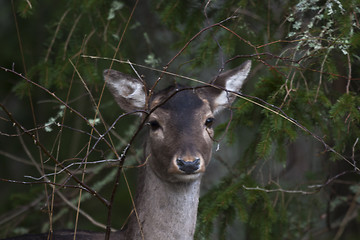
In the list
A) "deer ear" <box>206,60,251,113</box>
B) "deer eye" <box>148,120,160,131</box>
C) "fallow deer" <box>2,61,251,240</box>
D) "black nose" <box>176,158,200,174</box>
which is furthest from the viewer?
"deer ear" <box>206,60,251,113</box>

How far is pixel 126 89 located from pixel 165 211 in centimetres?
102

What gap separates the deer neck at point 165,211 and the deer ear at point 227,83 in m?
0.76

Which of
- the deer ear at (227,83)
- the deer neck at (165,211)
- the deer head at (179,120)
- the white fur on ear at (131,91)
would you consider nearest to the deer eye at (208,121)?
the deer head at (179,120)

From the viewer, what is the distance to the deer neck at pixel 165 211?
4.36 metres

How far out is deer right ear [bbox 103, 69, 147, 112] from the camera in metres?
4.59

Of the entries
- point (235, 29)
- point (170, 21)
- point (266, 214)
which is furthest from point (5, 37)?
point (266, 214)

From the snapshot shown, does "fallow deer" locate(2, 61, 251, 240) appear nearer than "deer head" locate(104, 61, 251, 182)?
No

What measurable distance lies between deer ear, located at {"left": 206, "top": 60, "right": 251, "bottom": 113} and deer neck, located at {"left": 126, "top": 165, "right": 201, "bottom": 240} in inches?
30.0

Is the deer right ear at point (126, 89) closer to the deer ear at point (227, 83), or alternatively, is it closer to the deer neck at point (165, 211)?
the deer ear at point (227, 83)

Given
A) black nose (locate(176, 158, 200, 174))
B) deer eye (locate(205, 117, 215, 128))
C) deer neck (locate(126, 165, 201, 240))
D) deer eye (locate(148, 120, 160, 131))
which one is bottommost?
deer neck (locate(126, 165, 201, 240))

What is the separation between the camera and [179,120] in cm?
436

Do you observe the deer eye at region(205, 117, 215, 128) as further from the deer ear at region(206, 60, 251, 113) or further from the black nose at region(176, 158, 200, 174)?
the black nose at region(176, 158, 200, 174)

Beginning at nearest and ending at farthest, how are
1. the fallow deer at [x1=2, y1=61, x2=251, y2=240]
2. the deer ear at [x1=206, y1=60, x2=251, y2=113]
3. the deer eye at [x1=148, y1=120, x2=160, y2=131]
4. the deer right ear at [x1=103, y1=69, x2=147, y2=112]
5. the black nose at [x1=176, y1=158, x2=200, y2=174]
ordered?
1. the black nose at [x1=176, y1=158, x2=200, y2=174]
2. the fallow deer at [x1=2, y1=61, x2=251, y2=240]
3. the deer eye at [x1=148, y1=120, x2=160, y2=131]
4. the deer right ear at [x1=103, y1=69, x2=147, y2=112]
5. the deer ear at [x1=206, y1=60, x2=251, y2=113]

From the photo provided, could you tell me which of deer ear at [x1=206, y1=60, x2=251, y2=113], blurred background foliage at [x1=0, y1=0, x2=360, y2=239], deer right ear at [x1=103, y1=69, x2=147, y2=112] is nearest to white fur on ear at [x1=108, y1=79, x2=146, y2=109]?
deer right ear at [x1=103, y1=69, x2=147, y2=112]
